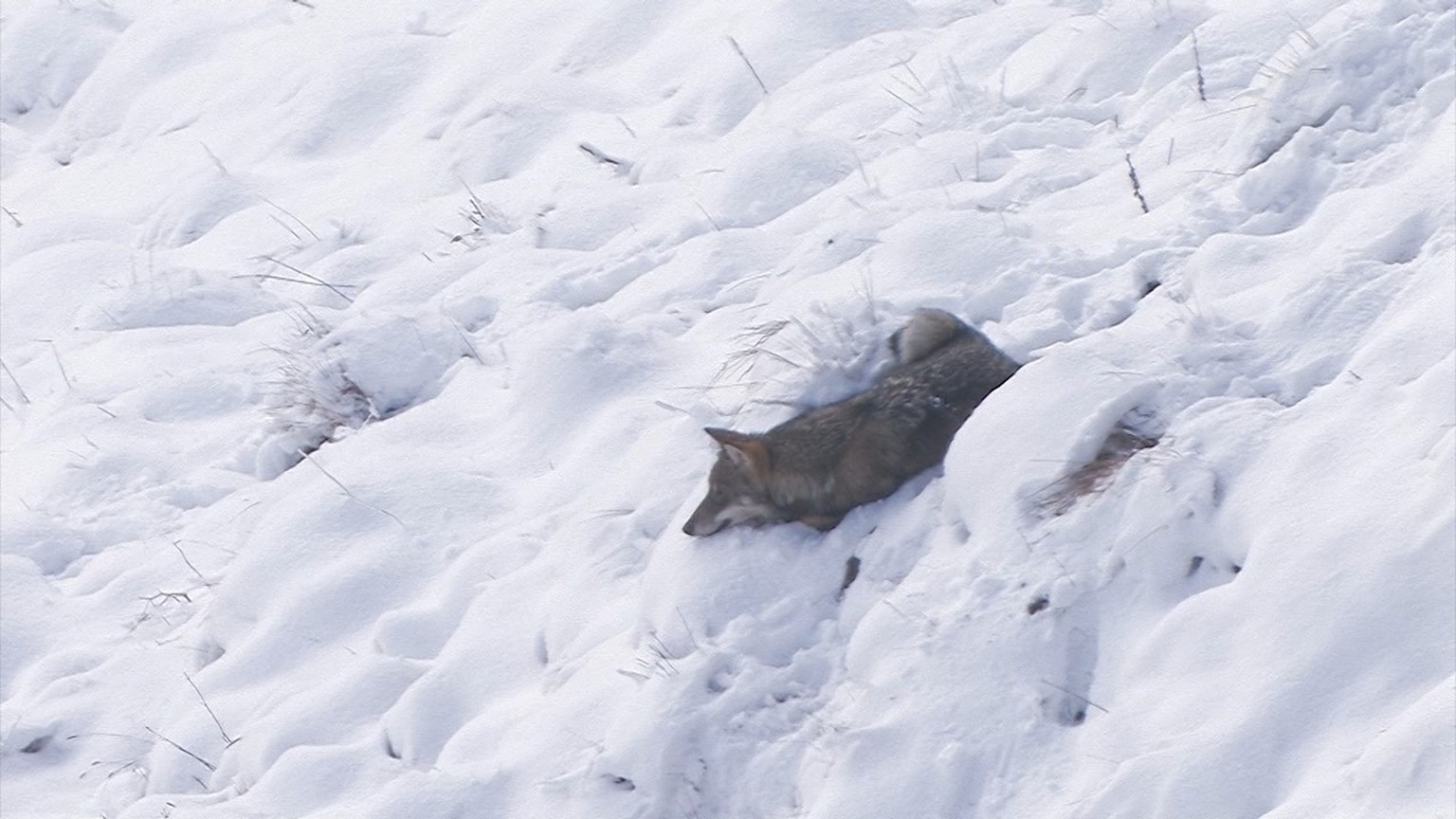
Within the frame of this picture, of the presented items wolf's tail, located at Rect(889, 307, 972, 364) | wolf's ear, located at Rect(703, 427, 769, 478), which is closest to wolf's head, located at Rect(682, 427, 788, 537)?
wolf's ear, located at Rect(703, 427, 769, 478)

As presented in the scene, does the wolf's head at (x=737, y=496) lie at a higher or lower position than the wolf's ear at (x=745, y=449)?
lower

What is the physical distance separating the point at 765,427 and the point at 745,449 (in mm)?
493

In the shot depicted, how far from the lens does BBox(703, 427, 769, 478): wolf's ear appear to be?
5.16 metres

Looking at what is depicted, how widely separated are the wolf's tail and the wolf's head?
2.20 ft

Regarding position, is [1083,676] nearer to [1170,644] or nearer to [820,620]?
[1170,644]

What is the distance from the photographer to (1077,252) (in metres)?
5.65

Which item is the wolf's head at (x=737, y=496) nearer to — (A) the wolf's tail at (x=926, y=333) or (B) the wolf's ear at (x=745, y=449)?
(B) the wolf's ear at (x=745, y=449)

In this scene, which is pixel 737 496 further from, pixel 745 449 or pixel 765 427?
pixel 765 427

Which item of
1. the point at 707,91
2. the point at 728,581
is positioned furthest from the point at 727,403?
the point at 707,91

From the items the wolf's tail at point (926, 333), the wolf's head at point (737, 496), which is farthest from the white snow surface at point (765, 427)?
the wolf's tail at point (926, 333)

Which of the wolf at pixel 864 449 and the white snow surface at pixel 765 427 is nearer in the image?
the white snow surface at pixel 765 427

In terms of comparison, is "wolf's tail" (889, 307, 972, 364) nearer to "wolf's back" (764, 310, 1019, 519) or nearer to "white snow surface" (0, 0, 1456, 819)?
"wolf's back" (764, 310, 1019, 519)

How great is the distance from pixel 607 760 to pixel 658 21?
5912 mm

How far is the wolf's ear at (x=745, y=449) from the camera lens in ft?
16.9
